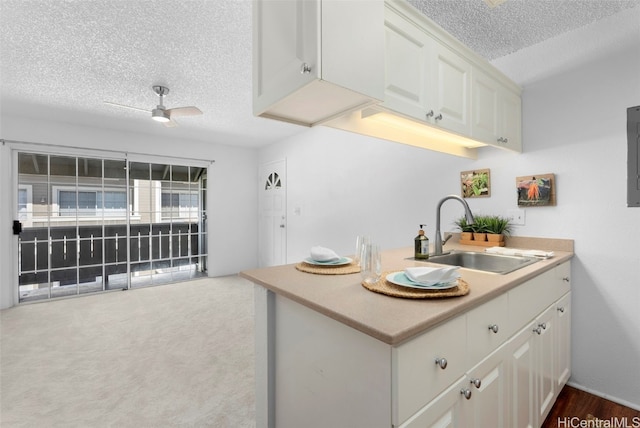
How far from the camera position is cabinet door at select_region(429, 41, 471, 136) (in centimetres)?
141

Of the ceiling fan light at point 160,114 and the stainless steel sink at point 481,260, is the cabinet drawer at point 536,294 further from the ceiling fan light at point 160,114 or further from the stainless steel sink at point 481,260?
the ceiling fan light at point 160,114

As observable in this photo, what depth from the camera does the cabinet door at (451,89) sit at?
1.41m

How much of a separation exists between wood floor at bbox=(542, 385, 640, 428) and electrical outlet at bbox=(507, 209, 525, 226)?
113cm

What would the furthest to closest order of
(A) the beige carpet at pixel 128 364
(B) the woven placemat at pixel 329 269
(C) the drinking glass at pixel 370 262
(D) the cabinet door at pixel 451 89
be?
(A) the beige carpet at pixel 128 364, (D) the cabinet door at pixel 451 89, (B) the woven placemat at pixel 329 269, (C) the drinking glass at pixel 370 262

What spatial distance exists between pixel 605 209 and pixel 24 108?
5.42 m

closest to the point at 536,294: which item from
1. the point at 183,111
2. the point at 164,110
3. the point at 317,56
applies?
the point at 317,56

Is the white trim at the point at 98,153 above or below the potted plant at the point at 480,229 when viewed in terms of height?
above

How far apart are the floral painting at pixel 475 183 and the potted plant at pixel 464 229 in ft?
0.70

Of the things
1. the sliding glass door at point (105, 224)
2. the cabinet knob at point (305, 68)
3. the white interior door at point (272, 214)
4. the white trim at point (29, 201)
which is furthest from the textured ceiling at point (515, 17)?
the white trim at point (29, 201)

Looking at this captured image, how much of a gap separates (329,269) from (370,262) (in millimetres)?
303
